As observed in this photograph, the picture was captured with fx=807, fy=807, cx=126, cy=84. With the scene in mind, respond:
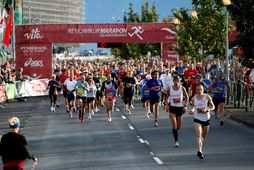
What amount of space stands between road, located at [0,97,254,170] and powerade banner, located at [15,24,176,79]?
17026 millimetres

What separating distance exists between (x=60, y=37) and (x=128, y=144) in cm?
2829

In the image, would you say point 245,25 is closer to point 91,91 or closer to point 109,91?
point 109,91

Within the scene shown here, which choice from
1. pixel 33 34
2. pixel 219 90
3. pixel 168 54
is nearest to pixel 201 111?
pixel 219 90

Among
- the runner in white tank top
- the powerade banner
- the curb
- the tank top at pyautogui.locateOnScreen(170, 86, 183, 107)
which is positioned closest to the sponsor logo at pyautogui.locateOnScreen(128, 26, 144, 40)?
the powerade banner

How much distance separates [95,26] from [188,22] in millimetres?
6435

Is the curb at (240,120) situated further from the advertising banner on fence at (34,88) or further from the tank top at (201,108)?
the advertising banner on fence at (34,88)

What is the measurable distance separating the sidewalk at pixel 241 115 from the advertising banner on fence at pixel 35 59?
18222 mm

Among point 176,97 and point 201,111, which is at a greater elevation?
point 176,97

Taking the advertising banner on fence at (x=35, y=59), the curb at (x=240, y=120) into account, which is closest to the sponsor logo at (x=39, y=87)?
the advertising banner on fence at (x=35, y=59)

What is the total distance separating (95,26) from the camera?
48875mm

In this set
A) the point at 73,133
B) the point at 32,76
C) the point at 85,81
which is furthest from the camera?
the point at 32,76

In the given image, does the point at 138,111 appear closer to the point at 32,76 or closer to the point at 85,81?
the point at 85,81

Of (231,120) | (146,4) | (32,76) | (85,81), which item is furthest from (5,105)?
(146,4)

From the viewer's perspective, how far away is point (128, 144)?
69.6 feet
